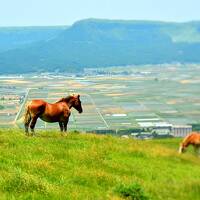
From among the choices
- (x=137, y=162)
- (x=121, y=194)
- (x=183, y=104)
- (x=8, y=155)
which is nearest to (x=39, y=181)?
(x=121, y=194)

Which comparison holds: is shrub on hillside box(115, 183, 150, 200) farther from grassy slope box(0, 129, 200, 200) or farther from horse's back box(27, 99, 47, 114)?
horse's back box(27, 99, 47, 114)

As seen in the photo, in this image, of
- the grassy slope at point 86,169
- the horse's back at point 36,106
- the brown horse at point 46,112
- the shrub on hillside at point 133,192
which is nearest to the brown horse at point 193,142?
the grassy slope at point 86,169

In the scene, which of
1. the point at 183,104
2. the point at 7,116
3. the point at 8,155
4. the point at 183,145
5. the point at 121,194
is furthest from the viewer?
the point at 183,104

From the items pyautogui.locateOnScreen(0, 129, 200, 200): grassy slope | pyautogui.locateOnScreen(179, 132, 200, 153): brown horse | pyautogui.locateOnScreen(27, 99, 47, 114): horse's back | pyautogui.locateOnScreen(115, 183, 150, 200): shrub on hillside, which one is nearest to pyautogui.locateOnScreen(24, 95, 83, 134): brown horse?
pyautogui.locateOnScreen(27, 99, 47, 114): horse's back

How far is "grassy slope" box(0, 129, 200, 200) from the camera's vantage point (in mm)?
12359

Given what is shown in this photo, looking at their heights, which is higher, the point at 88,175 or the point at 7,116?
the point at 88,175

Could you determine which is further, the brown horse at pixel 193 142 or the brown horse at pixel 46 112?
the brown horse at pixel 193 142

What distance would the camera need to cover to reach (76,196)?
40.1ft

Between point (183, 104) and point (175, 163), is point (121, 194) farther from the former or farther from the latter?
point (183, 104)

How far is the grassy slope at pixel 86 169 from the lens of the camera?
1236cm

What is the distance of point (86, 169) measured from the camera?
53.8ft

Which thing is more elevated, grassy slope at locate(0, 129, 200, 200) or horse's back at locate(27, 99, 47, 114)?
horse's back at locate(27, 99, 47, 114)

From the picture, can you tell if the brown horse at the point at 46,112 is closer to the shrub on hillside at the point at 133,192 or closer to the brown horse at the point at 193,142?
the brown horse at the point at 193,142

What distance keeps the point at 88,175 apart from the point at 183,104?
578 feet
